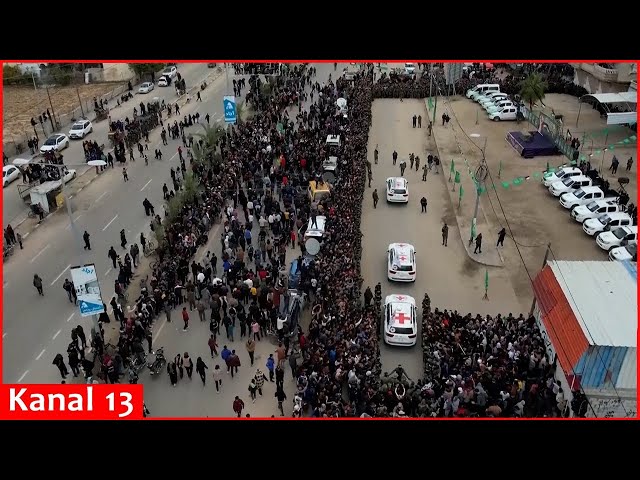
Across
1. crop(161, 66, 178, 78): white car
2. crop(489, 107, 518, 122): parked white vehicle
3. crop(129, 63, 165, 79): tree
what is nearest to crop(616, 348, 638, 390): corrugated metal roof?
crop(489, 107, 518, 122): parked white vehicle

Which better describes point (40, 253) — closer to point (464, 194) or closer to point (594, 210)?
point (464, 194)

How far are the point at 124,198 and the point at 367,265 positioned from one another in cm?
1369

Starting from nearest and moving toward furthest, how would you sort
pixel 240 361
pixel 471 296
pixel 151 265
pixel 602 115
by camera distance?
pixel 240 361
pixel 471 296
pixel 151 265
pixel 602 115

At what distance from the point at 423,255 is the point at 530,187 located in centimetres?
940

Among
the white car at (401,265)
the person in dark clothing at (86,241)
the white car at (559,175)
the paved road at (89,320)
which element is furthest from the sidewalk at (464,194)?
the person in dark clothing at (86,241)

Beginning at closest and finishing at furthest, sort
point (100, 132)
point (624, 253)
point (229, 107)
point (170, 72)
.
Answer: point (624, 253) → point (229, 107) → point (100, 132) → point (170, 72)

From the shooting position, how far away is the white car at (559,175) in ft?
96.1

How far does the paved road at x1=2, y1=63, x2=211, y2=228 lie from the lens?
28819 millimetres

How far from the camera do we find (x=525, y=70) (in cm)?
5034

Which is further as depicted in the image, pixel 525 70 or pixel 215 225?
pixel 525 70

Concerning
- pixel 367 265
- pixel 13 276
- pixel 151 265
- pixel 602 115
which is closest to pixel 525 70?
pixel 602 115

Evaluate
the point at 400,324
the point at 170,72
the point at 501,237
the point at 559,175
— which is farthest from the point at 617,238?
the point at 170,72

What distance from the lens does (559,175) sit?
2962cm

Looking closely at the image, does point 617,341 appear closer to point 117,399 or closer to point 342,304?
point 342,304
